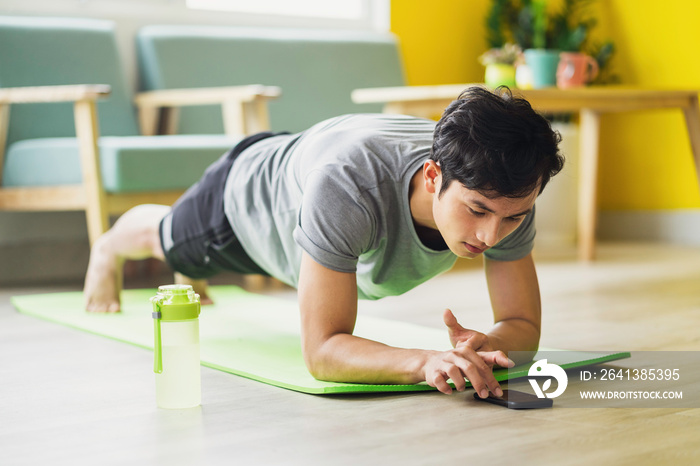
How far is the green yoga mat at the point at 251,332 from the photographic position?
4.95 feet

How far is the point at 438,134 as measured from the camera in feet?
4.41

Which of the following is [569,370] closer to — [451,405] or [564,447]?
[451,405]

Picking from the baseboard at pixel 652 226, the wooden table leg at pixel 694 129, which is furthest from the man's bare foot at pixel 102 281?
the baseboard at pixel 652 226

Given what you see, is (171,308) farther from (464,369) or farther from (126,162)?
(126,162)

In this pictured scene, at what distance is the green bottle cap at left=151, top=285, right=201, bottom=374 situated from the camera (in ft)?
4.24

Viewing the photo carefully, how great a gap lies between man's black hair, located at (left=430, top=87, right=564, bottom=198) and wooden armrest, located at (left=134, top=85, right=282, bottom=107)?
5.35 ft

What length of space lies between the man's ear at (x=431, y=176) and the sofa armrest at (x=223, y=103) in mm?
1551

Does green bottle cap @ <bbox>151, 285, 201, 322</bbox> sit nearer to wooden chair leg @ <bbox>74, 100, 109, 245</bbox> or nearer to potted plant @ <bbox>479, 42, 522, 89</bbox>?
wooden chair leg @ <bbox>74, 100, 109, 245</bbox>

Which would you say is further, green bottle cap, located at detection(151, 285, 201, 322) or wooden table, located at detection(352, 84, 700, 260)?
wooden table, located at detection(352, 84, 700, 260)

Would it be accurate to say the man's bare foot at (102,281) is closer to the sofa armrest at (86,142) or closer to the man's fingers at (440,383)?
the sofa armrest at (86,142)

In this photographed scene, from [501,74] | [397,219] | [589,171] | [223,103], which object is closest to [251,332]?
[397,219]

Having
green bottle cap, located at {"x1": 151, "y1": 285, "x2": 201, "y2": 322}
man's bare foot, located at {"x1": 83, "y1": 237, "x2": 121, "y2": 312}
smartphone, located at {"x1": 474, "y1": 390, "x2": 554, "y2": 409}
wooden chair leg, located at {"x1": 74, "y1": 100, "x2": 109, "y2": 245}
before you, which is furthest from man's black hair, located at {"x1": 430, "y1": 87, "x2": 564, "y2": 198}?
wooden chair leg, located at {"x1": 74, "y1": 100, "x2": 109, "y2": 245}

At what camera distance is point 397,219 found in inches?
58.7

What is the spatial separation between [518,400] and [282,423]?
343 mm
